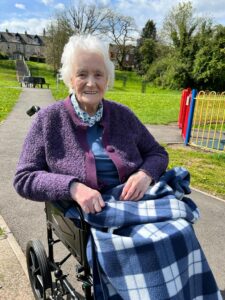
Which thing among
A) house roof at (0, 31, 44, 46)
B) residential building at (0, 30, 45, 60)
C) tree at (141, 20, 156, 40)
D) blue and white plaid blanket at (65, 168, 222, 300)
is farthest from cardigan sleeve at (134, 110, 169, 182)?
house roof at (0, 31, 44, 46)

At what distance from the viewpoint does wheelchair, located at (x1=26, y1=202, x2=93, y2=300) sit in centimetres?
182

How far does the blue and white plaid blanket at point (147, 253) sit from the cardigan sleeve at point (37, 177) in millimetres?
251

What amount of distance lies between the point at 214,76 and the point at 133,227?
33.0 m

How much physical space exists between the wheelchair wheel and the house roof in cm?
9603

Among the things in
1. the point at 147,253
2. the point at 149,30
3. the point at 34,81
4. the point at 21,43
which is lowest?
the point at 34,81

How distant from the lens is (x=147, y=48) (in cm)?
5825

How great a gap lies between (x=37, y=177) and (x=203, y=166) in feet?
15.9

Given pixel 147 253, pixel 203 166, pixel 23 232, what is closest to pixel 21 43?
pixel 203 166

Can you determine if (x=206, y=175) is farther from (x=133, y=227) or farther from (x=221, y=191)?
(x=133, y=227)

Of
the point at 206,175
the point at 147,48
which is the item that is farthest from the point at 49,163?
the point at 147,48

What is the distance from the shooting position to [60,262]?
2387mm

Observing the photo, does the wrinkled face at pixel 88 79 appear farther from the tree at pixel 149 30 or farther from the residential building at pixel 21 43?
the residential building at pixel 21 43

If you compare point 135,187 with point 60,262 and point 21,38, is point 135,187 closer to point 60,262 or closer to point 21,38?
point 60,262

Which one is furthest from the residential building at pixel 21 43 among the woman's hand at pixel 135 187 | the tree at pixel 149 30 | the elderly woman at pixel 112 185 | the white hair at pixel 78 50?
the woman's hand at pixel 135 187
